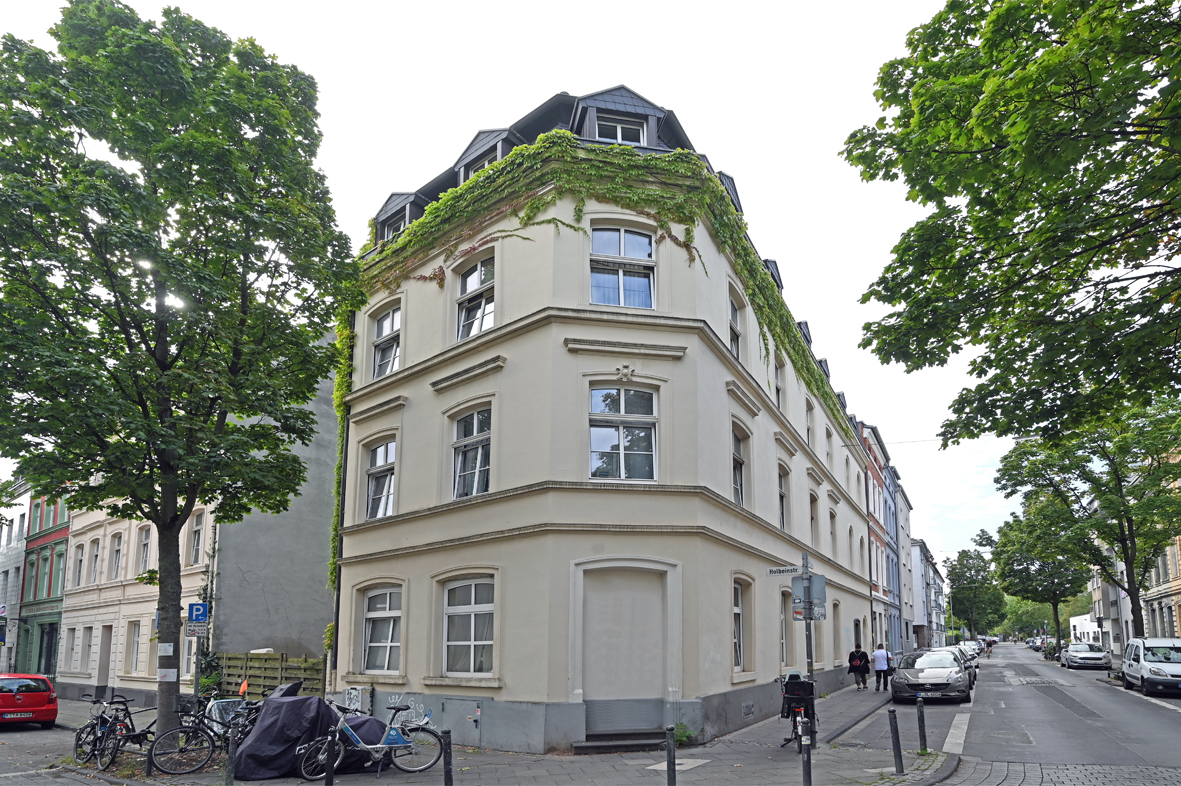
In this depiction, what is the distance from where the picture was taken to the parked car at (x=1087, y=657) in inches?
1722

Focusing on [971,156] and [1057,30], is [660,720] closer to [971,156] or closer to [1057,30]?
[971,156]

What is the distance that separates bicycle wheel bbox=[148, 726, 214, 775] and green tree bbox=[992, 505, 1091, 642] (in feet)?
123

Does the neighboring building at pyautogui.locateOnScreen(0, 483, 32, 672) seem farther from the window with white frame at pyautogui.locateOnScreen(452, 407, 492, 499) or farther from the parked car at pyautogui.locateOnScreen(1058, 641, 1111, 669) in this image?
the parked car at pyautogui.locateOnScreen(1058, 641, 1111, 669)

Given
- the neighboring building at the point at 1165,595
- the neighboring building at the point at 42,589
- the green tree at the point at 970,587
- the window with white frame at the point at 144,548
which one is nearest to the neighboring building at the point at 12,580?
the neighboring building at the point at 42,589

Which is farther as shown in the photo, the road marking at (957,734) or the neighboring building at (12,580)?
the neighboring building at (12,580)

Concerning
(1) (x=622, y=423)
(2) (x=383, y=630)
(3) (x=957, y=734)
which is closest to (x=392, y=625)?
(2) (x=383, y=630)

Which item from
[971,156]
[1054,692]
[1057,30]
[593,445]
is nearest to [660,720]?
[593,445]

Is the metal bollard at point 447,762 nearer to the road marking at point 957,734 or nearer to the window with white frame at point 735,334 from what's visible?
the road marking at point 957,734

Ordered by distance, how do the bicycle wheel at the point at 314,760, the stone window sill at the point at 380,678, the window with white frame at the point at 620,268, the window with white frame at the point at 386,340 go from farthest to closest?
the window with white frame at the point at 386,340 < the stone window sill at the point at 380,678 < the window with white frame at the point at 620,268 < the bicycle wheel at the point at 314,760

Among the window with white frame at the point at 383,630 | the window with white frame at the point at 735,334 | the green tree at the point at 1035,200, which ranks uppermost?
the window with white frame at the point at 735,334

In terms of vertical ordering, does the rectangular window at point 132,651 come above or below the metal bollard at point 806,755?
below

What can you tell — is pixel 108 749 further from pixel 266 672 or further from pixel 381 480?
pixel 266 672

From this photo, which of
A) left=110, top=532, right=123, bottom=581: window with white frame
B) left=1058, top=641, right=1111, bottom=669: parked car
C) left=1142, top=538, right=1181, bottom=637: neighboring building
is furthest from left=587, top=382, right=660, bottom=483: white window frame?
left=1142, top=538, right=1181, bottom=637: neighboring building

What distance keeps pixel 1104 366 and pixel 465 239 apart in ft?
40.1
